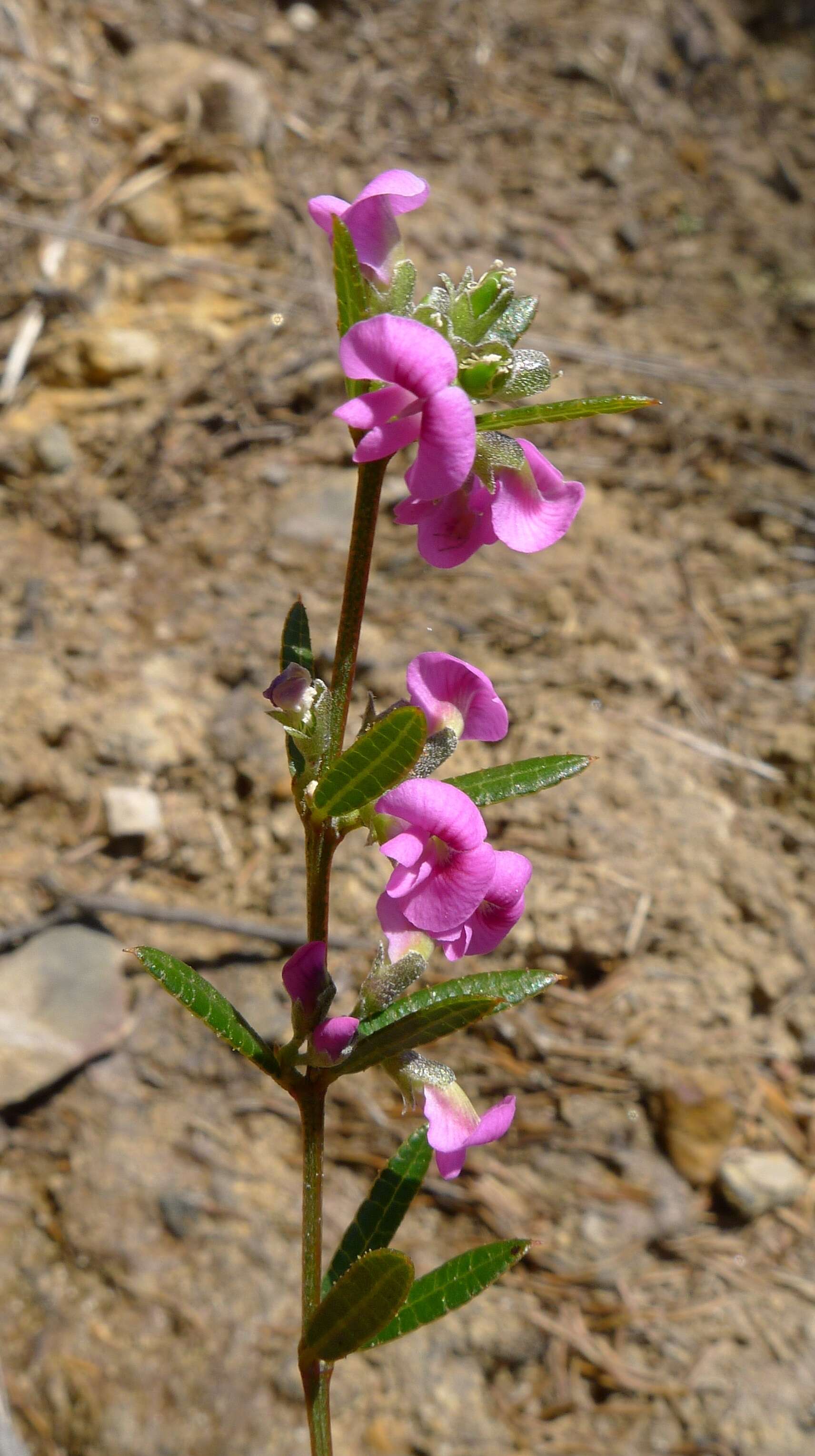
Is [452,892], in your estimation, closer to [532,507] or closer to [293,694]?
[293,694]

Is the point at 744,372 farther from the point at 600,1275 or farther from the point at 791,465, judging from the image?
the point at 600,1275

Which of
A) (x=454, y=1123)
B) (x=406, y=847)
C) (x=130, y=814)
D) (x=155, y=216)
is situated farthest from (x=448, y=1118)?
(x=155, y=216)

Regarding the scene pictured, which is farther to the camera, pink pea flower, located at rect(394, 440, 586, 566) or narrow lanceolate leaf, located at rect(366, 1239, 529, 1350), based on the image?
narrow lanceolate leaf, located at rect(366, 1239, 529, 1350)

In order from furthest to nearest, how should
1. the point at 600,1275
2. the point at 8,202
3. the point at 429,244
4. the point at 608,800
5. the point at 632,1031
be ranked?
1. the point at 429,244
2. the point at 8,202
3. the point at 608,800
4. the point at 632,1031
5. the point at 600,1275

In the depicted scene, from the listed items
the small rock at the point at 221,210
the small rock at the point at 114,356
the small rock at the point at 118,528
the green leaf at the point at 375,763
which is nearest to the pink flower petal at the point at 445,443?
the green leaf at the point at 375,763

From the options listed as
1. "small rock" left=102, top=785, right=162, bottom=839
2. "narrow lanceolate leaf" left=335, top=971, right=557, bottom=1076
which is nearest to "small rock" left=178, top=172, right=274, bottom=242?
"small rock" left=102, top=785, right=162, bottom=839

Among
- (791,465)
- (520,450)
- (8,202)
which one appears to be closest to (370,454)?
(520,450)

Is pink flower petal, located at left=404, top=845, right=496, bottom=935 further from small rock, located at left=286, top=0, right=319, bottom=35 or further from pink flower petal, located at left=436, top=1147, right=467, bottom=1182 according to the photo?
small rock, located at left=286, top=0, right=319, bottom=35
